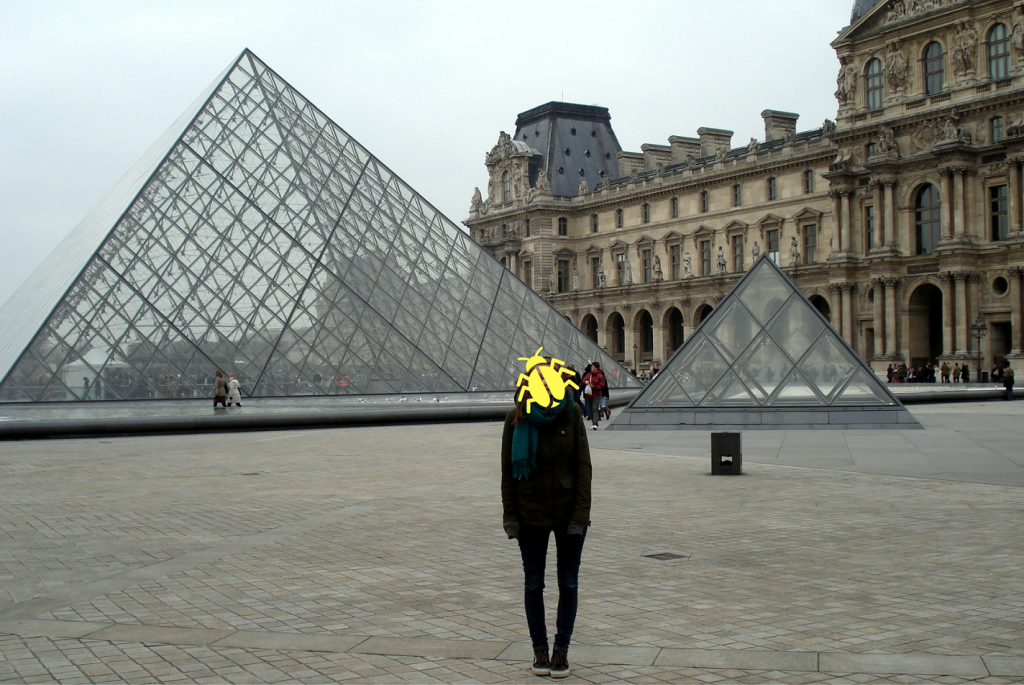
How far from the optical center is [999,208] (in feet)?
147

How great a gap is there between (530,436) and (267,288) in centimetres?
2121

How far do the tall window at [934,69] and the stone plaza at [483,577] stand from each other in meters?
39.1

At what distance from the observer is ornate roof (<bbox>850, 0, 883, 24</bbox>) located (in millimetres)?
50125

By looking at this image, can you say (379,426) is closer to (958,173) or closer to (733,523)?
(733,523)

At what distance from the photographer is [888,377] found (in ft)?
151

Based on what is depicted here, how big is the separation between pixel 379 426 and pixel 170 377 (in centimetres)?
592

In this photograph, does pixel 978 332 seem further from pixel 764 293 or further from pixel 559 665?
pixel 559 665

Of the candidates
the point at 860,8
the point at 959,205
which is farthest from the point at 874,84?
the point at 959,205

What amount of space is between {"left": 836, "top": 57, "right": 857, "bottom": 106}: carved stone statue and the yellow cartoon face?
49.4 metres

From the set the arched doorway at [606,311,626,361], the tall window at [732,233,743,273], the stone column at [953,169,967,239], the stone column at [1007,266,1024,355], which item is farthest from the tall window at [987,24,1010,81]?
the arched doorway at [606,311,626,361]

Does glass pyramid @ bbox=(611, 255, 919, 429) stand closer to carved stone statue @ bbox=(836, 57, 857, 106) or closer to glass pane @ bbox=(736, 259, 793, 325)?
glass pane @ bbox=(736, 259, 793, 325)

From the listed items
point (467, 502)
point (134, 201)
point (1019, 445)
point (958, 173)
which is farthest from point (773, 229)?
point (467, 502)

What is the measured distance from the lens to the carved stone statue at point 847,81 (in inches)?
1953

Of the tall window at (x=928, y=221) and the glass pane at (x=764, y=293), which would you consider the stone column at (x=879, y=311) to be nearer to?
the tall window at (x=928, y=221)
